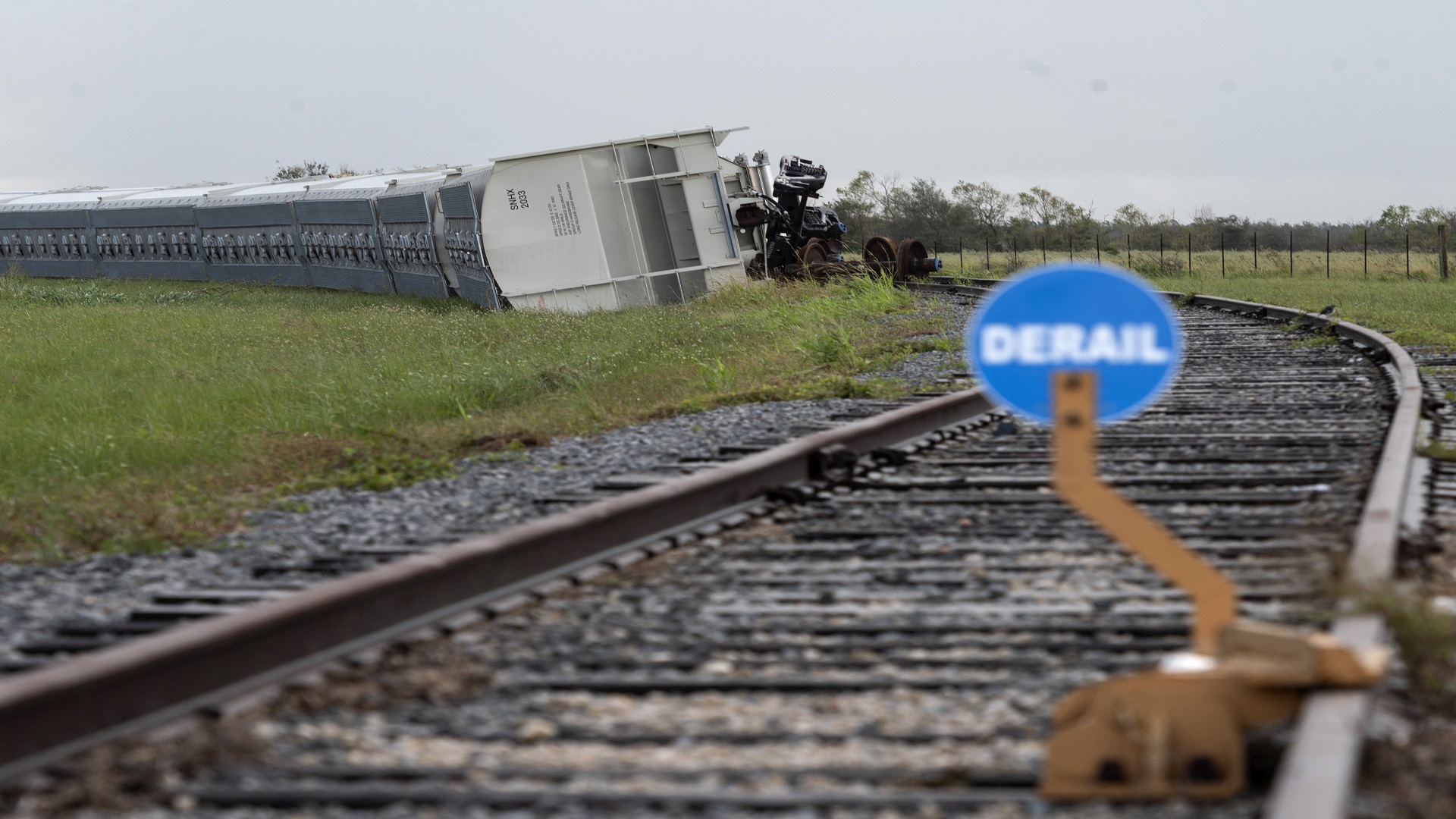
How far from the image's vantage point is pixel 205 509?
231 inches

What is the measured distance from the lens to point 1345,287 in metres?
25.7

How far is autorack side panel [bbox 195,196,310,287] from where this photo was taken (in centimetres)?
3178

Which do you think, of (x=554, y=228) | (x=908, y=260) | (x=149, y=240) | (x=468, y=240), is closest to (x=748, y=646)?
(x=554, y=228)

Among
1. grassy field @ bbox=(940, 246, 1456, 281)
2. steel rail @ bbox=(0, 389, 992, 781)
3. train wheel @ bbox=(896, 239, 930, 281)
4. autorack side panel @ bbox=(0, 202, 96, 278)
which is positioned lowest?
grassy field @ bbox=(940, 246, 1456, 281)

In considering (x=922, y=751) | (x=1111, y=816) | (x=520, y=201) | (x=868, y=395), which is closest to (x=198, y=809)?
(x=922, y=751)

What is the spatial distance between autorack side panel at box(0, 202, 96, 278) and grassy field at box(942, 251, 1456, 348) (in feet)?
76.4

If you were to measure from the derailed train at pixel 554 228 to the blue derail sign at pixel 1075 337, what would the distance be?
1731 cm

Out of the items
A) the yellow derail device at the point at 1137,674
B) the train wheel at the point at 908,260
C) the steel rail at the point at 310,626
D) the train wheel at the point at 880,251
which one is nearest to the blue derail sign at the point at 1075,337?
the yellow derail device at the point at 1137,674

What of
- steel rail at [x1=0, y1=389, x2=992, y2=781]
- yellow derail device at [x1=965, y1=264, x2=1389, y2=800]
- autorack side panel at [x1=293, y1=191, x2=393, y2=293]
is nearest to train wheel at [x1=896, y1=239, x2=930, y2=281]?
autorack side panel at [x1=293, y1=191, x2=393, y2=293]

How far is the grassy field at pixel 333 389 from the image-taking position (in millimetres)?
6480

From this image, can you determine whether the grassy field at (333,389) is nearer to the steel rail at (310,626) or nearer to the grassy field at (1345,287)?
the steel rail at (310,626)

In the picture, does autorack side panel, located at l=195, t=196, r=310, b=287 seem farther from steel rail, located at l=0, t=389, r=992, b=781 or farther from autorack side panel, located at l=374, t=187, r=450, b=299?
steel rail, located at l=0, t=389, r=992, b=781

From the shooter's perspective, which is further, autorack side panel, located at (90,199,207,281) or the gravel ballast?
autorack side panel, located at (90,199,207,281)

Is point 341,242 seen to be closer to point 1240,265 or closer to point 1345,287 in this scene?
point 1345,287
